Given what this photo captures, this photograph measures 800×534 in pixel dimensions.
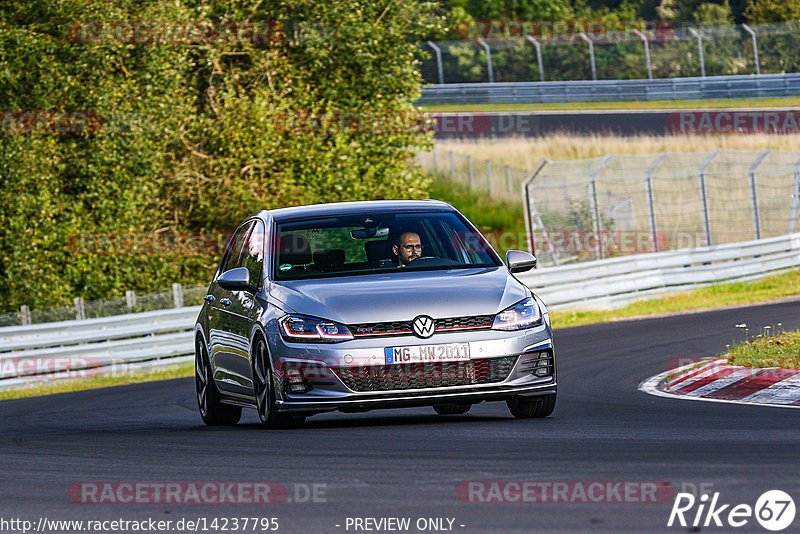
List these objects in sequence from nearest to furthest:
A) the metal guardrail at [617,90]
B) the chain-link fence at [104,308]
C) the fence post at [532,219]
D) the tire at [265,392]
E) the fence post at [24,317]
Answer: the tire at [265,392] → the fence post at [24,317] → the chain-link fence at [104,308] → the fence post at [532,219] → the metal guardrail at [617,90]

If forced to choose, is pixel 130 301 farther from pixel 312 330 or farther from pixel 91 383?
pixel 312 330

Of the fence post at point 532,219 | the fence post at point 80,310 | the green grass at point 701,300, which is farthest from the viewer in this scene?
the fence post at point 532,219

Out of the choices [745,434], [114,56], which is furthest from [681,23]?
[745,434]

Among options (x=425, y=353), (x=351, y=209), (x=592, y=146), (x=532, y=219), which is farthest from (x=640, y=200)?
(x=425, y=353)

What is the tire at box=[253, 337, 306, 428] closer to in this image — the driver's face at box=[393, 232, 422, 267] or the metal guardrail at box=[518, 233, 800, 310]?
the driver's face at box=[393, 232, 422, 267]

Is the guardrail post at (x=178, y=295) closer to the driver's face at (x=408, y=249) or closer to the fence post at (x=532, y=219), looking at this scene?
the fence post at (x=532, y=219)

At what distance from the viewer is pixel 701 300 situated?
27141 mm

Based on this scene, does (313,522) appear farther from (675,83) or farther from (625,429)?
(675,83)

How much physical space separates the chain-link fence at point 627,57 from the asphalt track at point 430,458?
→ 4071 cm

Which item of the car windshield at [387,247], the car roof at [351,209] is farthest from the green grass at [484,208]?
the car windshield at [387,247]

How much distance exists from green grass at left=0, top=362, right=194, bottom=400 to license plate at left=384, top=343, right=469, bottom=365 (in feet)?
41.2

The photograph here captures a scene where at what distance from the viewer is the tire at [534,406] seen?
10.2 m

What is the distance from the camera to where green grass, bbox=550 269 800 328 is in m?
25.9

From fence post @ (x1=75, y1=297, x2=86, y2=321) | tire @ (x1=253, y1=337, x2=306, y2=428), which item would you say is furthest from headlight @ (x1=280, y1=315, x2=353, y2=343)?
fence post @ (x1=75, y1=297, x2=86, y2=321)
